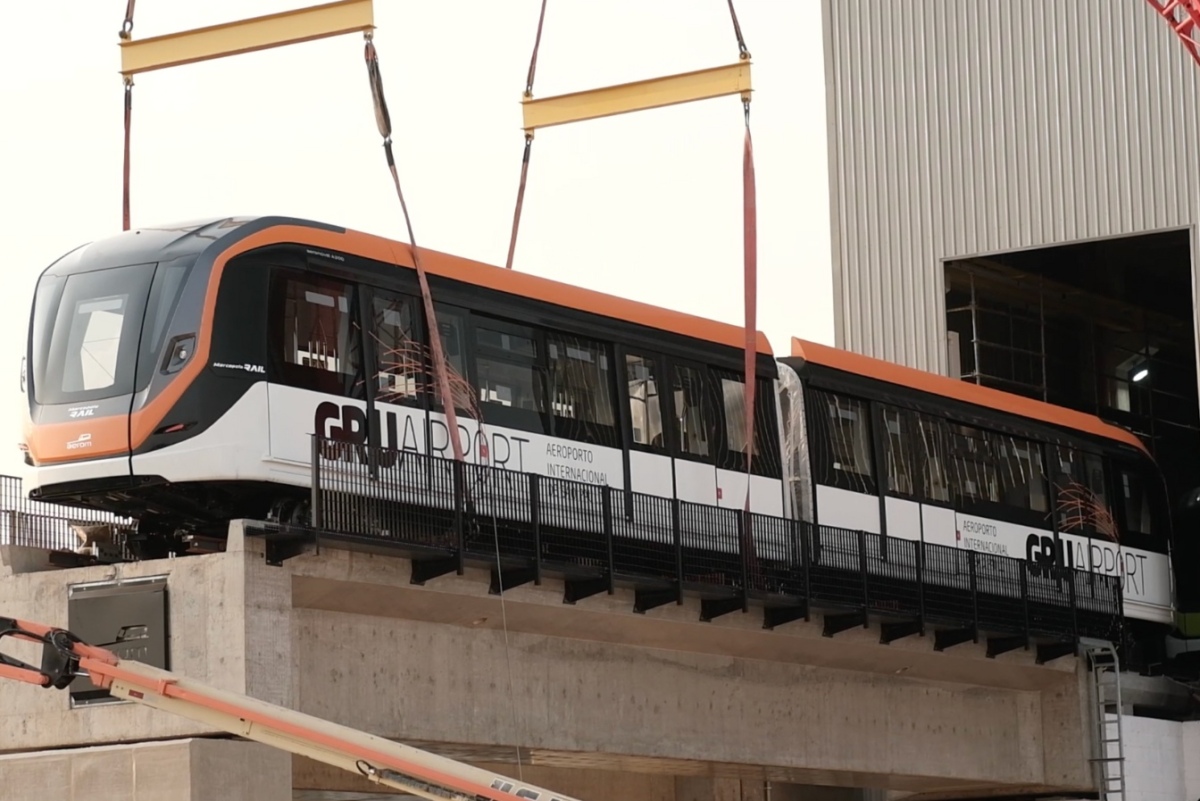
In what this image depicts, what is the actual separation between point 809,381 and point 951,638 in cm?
433

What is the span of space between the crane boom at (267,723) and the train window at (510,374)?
276 inches

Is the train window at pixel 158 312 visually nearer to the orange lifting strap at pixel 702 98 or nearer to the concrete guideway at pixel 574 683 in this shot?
the concrete guideway at pixel 574 683

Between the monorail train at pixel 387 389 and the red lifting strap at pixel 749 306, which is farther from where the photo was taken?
the red lifting strap at pixel 749 306

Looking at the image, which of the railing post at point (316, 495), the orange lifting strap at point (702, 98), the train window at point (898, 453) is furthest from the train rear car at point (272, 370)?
the train window at point (898, 453)

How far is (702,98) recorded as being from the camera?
28891 mm

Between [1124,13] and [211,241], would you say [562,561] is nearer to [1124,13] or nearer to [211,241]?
[211,241]

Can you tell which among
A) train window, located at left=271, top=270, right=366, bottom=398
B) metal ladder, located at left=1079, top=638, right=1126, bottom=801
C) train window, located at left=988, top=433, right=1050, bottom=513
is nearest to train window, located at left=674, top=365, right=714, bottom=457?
train window, located at left=271, top=270, right=366, bottom=398

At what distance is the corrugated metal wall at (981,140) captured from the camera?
37.0 metres

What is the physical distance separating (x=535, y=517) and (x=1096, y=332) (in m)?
27.8

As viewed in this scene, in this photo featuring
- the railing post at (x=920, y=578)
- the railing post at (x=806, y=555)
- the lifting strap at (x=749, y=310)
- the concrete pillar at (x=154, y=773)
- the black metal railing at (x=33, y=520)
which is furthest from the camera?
the railing post at (x=920, y=578)

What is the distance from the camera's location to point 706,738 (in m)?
27.1

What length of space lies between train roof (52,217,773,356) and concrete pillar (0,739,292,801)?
5.01 metres

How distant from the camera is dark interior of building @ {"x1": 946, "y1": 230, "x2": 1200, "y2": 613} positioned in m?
42.9

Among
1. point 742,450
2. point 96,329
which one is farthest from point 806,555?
point 96,329
